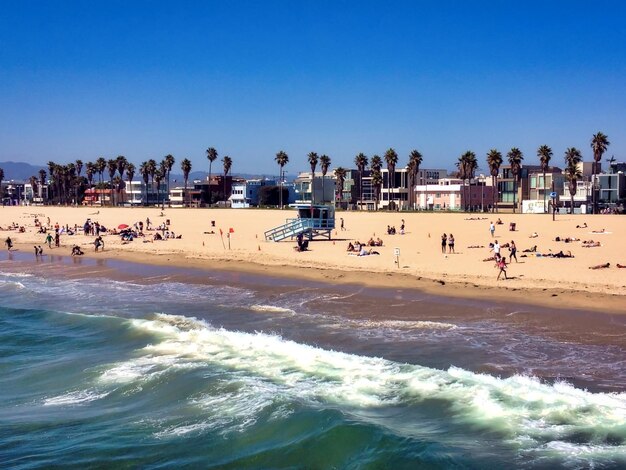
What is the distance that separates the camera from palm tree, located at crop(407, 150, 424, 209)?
91562 mm

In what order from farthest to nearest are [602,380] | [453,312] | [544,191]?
[544,191] < [453,312] < [602,380]

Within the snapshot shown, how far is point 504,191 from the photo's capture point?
3775 inches

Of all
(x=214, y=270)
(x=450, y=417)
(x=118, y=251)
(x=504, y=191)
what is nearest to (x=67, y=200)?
(x=504, y=191)

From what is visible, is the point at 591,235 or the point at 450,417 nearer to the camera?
the point at 450,417

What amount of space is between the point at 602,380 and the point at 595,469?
410cm

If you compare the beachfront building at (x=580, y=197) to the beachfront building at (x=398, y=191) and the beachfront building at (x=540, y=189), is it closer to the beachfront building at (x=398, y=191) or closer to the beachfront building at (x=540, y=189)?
the beachfront building at (x=540, y=189)

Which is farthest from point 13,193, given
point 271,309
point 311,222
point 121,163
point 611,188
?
point 271,309

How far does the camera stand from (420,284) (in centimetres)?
2578

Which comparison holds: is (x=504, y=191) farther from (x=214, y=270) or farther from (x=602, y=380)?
(x=602, y=380)

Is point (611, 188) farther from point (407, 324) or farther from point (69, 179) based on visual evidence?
point (69, 179)

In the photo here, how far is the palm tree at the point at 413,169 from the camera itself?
91.6m

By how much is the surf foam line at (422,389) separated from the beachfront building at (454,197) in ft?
251

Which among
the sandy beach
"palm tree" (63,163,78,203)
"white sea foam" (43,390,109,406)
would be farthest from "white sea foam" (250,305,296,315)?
"palm tree" (63,163,78,203)

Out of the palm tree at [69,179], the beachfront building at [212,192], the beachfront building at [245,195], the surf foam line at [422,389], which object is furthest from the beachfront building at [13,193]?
the surf foam line at [422,389]
